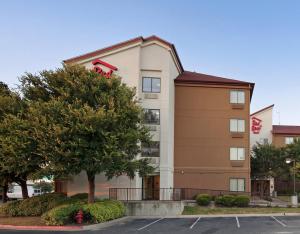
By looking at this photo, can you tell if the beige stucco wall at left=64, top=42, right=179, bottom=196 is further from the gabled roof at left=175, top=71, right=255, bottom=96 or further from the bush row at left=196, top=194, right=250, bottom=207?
the gabled roof at left=175, top=71, right=255, bottom=96

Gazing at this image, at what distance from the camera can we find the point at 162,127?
3650cm

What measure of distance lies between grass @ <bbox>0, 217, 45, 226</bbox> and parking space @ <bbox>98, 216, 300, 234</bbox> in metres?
4.39

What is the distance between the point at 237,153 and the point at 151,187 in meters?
10.3

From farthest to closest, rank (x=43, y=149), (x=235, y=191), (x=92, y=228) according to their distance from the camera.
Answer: (x=235, y=191) < (x=43, y=149) < (x=92, y=228)

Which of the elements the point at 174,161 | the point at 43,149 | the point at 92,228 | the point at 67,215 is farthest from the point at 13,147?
the point at 174,161

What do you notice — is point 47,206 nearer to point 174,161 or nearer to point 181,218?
point 181,218

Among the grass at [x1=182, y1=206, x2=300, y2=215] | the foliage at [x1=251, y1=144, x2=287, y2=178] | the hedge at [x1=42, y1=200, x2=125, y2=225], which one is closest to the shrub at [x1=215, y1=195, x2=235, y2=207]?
the grass at [x1=182, y1=206, x2=300, y2=215]

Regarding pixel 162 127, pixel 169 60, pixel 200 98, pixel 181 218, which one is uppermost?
pixel 169 60

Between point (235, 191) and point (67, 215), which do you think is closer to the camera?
point (67, 215)

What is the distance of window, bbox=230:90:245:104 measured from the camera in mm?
41906

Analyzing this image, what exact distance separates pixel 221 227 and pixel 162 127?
15182 mm

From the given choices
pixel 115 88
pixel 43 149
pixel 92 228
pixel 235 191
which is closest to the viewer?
pixel 92 228

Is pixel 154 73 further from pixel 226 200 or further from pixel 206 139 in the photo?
pixel 226 200

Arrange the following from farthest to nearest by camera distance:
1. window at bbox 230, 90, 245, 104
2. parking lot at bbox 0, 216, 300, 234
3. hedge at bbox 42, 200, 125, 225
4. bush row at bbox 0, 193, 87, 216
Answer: window at bbox 230, 90, 245, 104 < bush row at bbox 0, 193, 87, 216 < hedge at bbox 42, 200, 125, 225 < parking lot at bbox 0, 216, 300, 234
